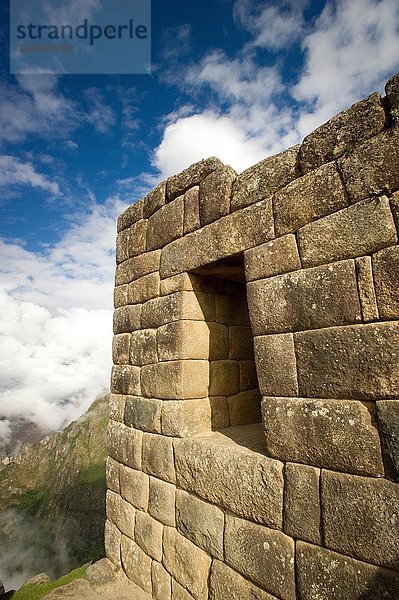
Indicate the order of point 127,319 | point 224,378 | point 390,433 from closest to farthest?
point 390,433 < point 224,378 < point 127,319

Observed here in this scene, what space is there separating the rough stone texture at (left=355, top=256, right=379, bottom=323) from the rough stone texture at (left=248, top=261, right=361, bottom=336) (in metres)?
0.03

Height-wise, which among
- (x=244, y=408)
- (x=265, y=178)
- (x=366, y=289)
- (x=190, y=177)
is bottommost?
(x=244, y=408)

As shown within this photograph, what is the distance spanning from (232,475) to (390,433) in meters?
1.30

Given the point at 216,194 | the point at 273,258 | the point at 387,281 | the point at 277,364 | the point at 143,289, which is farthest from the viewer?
the point at 143,289

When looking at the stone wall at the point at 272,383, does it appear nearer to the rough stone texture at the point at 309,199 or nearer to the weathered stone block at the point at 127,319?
the rough stone texture at the point at 309,199

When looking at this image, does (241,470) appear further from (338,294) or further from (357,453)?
(338,294)

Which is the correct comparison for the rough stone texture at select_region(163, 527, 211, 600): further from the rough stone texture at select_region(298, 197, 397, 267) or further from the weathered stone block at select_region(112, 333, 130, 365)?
the rough stone texture at select_region(298, 197, 397, 267)

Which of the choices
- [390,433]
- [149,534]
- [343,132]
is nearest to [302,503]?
[390,433]

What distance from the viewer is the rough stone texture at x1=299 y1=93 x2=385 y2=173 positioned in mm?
2242

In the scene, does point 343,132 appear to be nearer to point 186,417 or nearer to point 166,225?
point 166,225

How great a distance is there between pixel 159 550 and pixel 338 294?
3000 mm

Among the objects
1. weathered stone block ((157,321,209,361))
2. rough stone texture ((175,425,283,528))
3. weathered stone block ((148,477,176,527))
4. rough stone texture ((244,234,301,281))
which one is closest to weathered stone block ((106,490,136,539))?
weathered stone block ((148,477,176,527))

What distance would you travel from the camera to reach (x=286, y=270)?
2.55 meters

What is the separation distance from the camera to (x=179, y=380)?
3.33 meters
